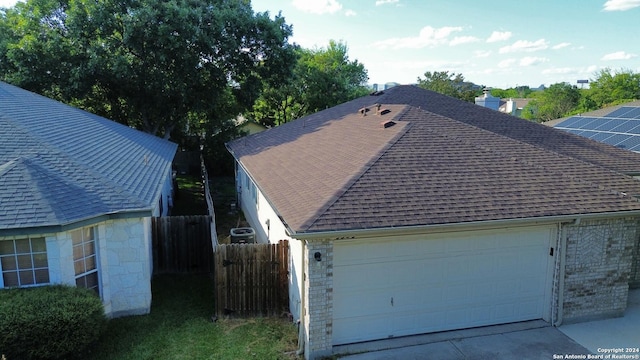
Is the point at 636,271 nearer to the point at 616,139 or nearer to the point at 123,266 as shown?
the point at 616,139

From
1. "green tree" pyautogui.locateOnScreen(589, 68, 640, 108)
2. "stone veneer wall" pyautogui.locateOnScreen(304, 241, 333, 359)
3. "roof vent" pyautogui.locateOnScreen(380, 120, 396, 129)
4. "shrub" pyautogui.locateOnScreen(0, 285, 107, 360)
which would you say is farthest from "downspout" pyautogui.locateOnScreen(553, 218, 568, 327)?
"green tree" pyautogui.locateOnScreen(589, 68, 640, 108)

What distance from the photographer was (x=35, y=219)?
8.02m

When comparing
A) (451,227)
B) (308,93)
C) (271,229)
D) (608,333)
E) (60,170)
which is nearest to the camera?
(451,227)

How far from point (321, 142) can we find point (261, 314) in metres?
6.58

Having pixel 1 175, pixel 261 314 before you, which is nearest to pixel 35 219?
pixel 1 175

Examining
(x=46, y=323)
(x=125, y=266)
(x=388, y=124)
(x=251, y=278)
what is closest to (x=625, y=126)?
(x=388, y=124)

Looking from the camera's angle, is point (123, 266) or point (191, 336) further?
point (123, 266)

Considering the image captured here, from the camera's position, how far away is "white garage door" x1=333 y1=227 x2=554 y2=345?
8.23m

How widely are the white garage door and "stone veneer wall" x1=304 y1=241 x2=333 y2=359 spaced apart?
255mm

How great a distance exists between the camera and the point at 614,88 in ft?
170

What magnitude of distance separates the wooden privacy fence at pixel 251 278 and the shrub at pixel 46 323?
2455 mm

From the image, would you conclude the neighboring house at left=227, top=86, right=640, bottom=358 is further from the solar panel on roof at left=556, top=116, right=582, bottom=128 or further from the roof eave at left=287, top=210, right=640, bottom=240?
the solar panel on roof at left=556, top=116, right=582, bottom=128

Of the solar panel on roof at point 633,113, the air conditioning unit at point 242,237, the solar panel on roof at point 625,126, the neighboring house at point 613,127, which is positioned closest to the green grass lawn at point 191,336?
the air conditioning unit at point 242,237

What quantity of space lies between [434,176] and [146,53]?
58.4 ft
